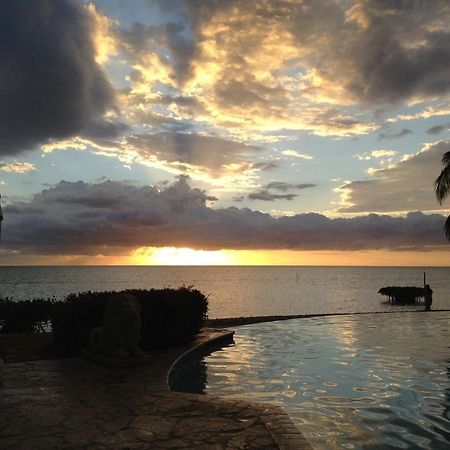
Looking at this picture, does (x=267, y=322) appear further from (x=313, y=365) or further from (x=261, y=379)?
(x=261, y=379)

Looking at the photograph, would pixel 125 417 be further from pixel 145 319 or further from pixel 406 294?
pixel 406 294

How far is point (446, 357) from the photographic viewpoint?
15.0 meters

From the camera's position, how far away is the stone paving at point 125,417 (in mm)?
6602

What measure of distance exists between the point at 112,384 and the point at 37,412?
2135mm

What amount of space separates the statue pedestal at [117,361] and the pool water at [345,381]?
93cm

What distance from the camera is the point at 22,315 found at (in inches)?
855

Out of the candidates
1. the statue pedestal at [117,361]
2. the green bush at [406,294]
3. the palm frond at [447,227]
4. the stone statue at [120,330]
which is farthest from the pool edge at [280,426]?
the green bush at [406,294]

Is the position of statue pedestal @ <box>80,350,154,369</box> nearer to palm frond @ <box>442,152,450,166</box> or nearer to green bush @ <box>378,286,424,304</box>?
palm frond @ <box>442,152,450,166</box>

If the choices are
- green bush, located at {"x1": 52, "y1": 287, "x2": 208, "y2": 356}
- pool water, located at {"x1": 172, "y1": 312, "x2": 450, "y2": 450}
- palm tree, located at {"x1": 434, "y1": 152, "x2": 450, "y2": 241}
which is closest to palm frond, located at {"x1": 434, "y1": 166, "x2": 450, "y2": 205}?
palm tree, located at {"x1": 434, "y1": 152, "x2": 450, "y2": 241}

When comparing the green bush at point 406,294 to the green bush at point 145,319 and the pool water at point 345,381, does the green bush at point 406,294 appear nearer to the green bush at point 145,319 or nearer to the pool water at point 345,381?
the pool water at point 345,381

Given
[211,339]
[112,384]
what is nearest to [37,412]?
[112,384]

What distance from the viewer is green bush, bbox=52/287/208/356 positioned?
14.4 meters

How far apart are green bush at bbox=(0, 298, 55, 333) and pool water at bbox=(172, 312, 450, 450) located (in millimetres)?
9363

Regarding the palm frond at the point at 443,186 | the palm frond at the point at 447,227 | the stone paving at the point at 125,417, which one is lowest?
the stone paving at the point at 125,417
